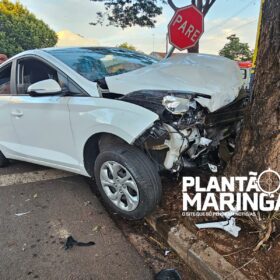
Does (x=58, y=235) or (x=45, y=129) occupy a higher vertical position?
(x=45, y=129)

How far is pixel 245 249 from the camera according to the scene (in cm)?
215

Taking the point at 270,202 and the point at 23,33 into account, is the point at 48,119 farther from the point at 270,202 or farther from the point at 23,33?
the point at 23,33

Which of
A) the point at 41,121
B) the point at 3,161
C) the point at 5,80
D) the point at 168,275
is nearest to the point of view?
the point at 168,275

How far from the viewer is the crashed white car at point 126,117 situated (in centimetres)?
248

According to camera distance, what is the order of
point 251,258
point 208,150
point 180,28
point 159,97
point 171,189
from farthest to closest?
1. point 180,28
2. point 171,189
3. point 208,150
4. point 159,97
5. point 251,258

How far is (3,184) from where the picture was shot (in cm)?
382

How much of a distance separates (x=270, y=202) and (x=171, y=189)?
3.44 feet

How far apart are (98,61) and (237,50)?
30899 mm

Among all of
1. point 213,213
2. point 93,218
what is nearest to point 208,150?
point 213,213

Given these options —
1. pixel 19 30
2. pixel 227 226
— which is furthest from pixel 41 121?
pixel 19 30

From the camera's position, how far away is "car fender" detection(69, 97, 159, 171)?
7.91 feet

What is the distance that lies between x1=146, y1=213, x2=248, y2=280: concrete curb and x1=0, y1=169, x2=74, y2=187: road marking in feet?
6.10

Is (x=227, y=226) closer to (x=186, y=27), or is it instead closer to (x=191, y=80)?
(x=191, y=80)

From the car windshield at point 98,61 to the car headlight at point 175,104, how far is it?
0.93 m
